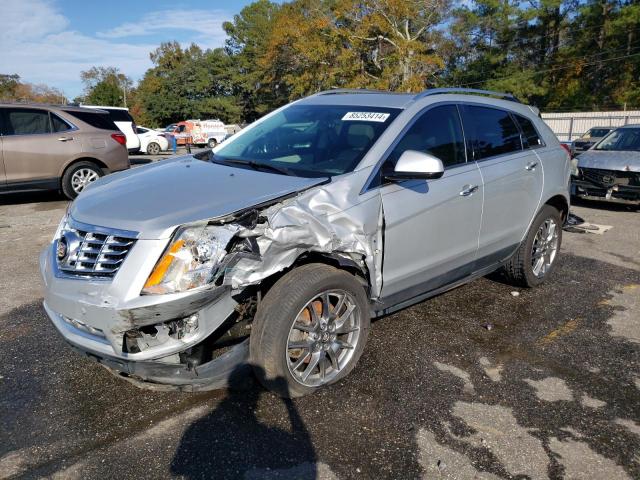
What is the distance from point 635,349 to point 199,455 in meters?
3.21

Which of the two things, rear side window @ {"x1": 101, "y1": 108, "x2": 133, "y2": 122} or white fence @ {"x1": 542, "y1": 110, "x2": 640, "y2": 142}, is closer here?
rear side window @ {"x1": 101, "y1": 108, "x2": 133, "y2": 122}

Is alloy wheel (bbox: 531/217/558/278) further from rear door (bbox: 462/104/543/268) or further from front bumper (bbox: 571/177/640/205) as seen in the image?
front bumper (bbox: 571/177/640/205)

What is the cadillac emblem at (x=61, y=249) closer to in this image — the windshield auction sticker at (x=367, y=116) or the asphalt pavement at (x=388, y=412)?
the asphalt pavement at (x=388, y=412)

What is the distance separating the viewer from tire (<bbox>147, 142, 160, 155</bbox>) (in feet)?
79.4

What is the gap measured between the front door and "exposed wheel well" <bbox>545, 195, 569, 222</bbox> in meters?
1.43

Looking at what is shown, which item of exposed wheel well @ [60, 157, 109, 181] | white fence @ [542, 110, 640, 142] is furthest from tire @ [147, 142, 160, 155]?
white fence @ [542, 110, 640, 142]

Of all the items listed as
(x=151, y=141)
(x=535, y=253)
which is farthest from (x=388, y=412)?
(x=151, y=141)

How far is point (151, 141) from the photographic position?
24.1 metres

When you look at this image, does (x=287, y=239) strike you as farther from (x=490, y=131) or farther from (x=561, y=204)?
(x=561, y=204)

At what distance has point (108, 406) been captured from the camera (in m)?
3.09

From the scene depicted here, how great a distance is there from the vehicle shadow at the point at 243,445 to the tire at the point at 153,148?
2284cm

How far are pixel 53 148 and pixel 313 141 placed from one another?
718 cm

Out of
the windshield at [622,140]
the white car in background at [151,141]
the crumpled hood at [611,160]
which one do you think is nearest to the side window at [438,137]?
the crumpled hood at [611,160]

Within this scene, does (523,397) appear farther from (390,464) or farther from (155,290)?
(155,290)
